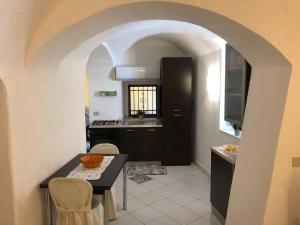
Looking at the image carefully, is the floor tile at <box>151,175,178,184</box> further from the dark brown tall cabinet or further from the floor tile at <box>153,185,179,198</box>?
the dark brown tall cabinet

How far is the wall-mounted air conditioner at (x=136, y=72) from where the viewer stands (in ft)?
18.5

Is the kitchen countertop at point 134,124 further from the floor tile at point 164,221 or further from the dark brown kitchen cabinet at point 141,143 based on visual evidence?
the floor tile at point 164,221

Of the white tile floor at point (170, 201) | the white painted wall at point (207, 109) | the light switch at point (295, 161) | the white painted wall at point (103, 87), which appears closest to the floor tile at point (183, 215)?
the white tile floor at point (170, 201)

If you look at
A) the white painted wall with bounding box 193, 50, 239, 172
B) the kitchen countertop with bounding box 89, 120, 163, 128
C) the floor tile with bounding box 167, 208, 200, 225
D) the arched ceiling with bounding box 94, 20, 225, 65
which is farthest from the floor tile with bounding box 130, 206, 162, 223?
the arched ceiling with bounding box 94, 20, 225, 65

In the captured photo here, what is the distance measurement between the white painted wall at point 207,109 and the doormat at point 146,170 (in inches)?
31.2

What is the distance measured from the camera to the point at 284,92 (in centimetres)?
203

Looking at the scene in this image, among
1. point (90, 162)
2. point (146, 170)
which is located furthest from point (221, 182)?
point (146, 170)

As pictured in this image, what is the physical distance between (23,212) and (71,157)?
1218 millimetres

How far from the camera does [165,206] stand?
3701mm

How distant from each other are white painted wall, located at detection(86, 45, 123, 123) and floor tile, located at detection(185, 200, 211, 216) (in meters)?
2.77

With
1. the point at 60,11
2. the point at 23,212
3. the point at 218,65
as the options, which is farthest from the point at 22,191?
the point at 218,65

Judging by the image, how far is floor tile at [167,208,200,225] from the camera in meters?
3.31

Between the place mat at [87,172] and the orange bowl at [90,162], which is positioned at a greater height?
the orange bowl at [90,162]

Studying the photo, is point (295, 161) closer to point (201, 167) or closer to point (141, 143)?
point (201, 167)
